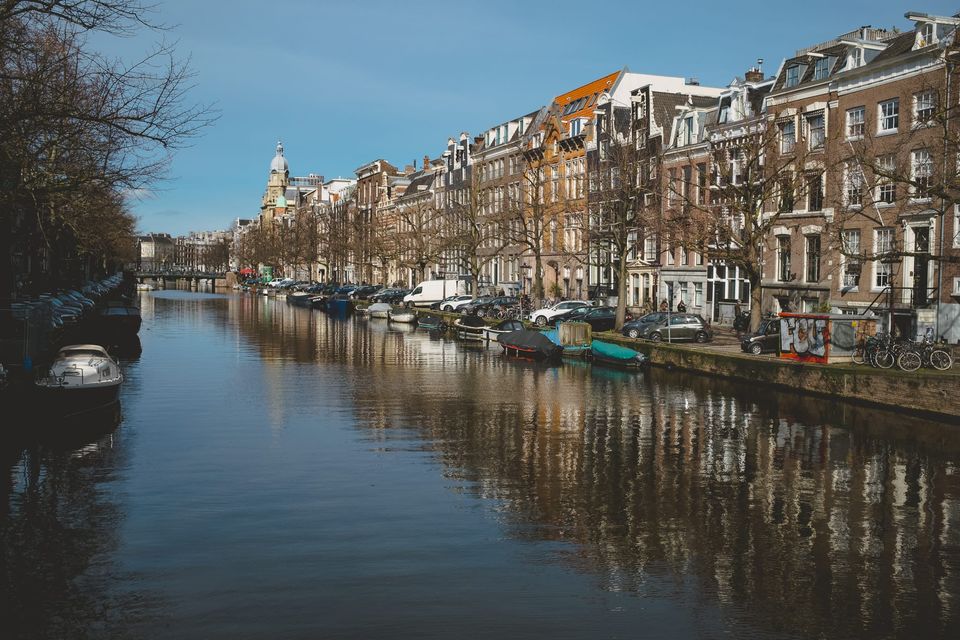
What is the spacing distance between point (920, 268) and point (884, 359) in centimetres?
1180

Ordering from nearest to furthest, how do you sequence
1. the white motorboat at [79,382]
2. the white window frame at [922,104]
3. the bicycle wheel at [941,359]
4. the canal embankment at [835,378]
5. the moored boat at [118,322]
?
the white motorboat at [79,382]
the canal embankment at [835,378]
the bicycle wheel at [941,359]
the white window frame at [922,104]
the moored boat at [118,322]

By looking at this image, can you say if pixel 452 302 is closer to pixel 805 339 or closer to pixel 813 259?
pixel 813 259

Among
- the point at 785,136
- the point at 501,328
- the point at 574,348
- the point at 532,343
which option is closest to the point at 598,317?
the point at 501,328

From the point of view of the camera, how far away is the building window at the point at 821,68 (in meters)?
49.6

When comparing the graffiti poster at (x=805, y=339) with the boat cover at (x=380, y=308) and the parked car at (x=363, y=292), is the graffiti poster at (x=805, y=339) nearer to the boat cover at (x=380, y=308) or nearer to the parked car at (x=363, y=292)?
the boat cover at (x=380, y=308)

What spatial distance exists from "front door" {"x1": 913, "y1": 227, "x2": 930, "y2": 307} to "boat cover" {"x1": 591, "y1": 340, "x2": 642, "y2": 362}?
13.2m

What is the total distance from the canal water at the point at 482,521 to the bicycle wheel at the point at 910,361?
8.14 feet

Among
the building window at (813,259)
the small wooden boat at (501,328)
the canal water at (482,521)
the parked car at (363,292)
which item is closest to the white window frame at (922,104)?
the building window at (813,259)

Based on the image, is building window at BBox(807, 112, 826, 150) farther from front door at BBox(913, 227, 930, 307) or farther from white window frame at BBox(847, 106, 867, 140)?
front door at BBox(913, 227, 930, 307)

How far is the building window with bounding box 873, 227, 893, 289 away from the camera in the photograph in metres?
44.4

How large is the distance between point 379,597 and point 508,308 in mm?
56734

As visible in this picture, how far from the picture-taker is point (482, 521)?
1717cm

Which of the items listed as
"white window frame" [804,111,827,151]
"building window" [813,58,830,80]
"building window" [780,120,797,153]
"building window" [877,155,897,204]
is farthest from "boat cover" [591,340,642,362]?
"building window" [813,58,830,80]

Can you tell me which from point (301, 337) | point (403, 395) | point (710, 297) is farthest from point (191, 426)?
point (710, 297)
